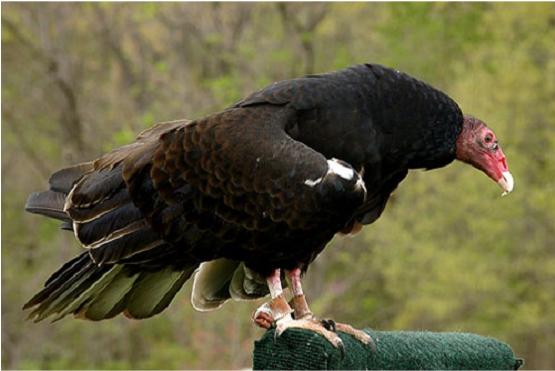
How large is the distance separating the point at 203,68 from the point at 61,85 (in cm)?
206

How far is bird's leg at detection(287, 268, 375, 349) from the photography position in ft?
11.0

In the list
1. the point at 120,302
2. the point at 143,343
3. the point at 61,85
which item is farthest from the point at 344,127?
the point at 143,343

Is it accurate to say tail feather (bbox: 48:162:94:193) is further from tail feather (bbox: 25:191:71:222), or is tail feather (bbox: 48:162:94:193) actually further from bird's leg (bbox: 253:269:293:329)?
bird's leg (bbox: 253:269:293:329)

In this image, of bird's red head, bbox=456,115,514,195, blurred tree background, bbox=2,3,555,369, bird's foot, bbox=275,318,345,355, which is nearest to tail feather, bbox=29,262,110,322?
bird's foot, bbox=275,318,345,355

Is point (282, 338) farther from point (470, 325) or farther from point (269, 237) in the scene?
point (470, 325)

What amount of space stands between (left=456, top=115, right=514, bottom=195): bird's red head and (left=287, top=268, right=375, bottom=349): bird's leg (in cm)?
80

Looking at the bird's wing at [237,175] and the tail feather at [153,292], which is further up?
the bird's wing at [237,175]

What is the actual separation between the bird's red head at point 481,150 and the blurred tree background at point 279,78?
10.1m

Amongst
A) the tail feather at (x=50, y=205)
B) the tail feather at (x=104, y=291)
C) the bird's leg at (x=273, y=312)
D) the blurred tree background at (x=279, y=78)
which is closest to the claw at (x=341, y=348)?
the bird's leg at (x=273, y=312)

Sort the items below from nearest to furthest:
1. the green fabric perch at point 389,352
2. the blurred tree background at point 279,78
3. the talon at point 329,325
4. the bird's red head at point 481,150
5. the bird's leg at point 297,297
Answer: the green fabric perch at point 389,352 → the talon at point 329,325 → the bird's leg at point 297,297 → the bird's red head at point 481,150 → the blurred tree background at point 279,78

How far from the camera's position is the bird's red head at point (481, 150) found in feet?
13.3

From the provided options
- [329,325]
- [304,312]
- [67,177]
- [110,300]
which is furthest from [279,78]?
[329,325]

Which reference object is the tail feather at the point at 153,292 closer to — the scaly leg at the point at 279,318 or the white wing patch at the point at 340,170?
the scaly leg at the point at 279,318

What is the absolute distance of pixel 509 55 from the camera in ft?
50.9
